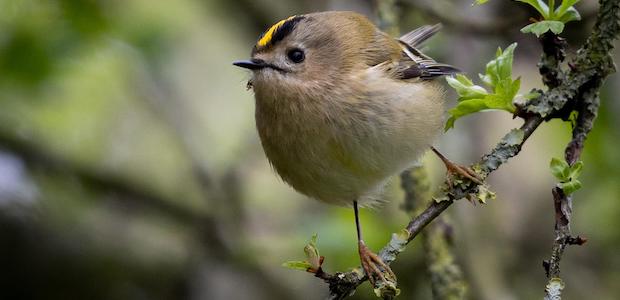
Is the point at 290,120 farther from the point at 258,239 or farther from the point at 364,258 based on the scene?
the point at 258,239

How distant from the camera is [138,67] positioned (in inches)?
194

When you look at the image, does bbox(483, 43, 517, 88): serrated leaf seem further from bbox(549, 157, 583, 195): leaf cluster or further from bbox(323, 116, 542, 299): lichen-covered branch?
bbox(549, 157, 583, 195): leaf cluster

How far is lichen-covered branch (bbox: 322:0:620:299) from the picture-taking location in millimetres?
2333

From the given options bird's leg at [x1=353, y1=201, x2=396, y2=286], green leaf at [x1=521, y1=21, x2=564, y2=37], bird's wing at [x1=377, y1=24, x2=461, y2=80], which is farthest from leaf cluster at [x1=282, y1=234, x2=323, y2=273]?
bird's wing at [x1=377, y1=24, x2=461, y2=80]

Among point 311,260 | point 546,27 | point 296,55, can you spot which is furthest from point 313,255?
point 296,55

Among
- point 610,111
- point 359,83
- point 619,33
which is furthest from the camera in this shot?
point 610,111

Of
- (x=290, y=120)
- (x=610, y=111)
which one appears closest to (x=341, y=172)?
(x=290, y=120)

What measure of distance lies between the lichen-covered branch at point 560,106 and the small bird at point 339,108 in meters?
0.39

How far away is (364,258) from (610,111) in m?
2.15

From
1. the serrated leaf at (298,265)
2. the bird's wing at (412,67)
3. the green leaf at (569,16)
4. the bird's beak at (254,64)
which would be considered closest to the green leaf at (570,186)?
the green leaf at (569,16)

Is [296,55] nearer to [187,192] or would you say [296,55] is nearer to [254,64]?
[254,64]

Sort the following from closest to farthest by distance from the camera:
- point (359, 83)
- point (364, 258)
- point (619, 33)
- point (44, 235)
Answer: point (619, 33), point (364, 258), point (359, 83), point (44, 235)

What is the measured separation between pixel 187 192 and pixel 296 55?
7.01 ft

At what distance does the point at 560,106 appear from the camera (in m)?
2.37
